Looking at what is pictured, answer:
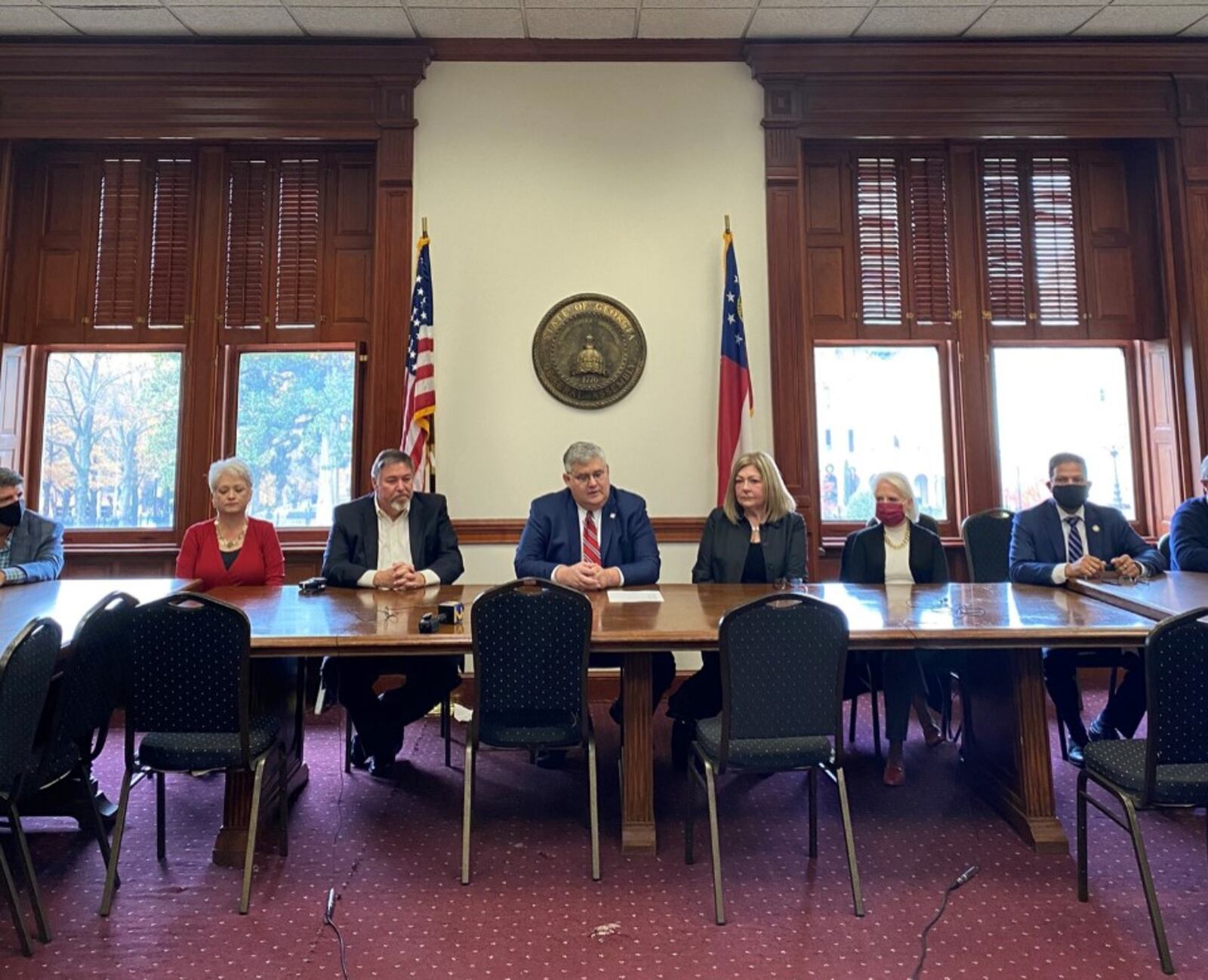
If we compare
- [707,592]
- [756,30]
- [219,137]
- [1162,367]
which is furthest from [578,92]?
[1162,367]

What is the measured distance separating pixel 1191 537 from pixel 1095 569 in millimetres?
822

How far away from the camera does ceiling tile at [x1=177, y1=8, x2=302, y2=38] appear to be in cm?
428

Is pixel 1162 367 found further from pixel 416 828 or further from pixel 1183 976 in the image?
pixel 416 828

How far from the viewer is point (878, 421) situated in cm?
482

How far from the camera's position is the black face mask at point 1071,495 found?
3.25 meters

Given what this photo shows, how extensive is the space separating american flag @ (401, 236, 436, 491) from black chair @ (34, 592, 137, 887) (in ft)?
6.51

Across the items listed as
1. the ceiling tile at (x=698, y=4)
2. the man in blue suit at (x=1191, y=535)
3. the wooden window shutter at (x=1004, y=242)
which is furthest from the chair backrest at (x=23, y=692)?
the wooden window shutter at (x=1004, y=242)

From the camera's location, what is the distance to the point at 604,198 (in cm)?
463

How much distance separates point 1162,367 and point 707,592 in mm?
3868

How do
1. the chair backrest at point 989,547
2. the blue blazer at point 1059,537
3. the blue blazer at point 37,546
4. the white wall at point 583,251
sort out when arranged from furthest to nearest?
the white wall at point 583,251, the chair backrest at point 989,547, the blue blazer at point 37,546, the blue blazer at point 1059,537

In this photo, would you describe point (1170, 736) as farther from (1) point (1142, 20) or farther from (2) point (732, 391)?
(1) point (1142, 20)

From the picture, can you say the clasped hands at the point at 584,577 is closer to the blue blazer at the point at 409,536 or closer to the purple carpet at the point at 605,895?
the blue blazer at the point at 409,536

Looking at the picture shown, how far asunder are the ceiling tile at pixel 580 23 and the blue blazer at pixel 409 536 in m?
3.01

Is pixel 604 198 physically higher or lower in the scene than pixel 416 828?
higher
